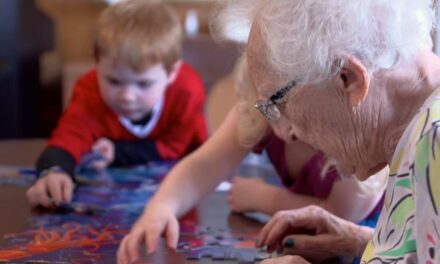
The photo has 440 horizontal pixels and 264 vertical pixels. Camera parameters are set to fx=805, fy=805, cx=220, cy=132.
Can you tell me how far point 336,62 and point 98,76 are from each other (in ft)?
4.35

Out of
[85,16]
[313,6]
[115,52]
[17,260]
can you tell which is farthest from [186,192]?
[85,16]

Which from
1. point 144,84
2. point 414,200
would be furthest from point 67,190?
point 414,200

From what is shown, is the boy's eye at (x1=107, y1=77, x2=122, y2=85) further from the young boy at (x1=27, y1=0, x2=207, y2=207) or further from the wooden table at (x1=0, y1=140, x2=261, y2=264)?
the wooden table at (x1=0, y1=140, x2=261, y2=264)

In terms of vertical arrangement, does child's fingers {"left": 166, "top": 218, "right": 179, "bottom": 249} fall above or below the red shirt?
below

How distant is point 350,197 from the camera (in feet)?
4.85

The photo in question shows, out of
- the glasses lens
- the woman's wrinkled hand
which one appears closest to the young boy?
the woman's wrinkled hand

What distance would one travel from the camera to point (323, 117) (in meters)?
1.05

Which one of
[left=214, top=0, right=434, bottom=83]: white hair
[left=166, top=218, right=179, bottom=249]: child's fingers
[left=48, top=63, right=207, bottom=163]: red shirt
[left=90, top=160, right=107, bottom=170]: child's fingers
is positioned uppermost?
[left=48, top=63, right=207, bottom=163]: red shirt

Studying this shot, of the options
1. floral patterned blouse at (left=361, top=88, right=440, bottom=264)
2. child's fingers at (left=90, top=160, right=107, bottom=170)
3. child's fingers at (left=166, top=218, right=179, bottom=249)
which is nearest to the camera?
floral patterned blouse at (left=361, top=88, right=440, bottom=264)

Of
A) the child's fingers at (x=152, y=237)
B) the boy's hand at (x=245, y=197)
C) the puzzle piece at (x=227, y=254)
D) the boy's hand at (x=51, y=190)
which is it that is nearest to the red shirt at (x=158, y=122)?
the boy's hand at (x=51, y=190)

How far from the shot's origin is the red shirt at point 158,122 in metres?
2.13

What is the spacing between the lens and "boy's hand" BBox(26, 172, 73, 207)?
66.5 inches

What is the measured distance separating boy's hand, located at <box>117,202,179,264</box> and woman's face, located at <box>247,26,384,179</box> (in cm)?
37

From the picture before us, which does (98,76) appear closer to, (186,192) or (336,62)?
(186,192)
